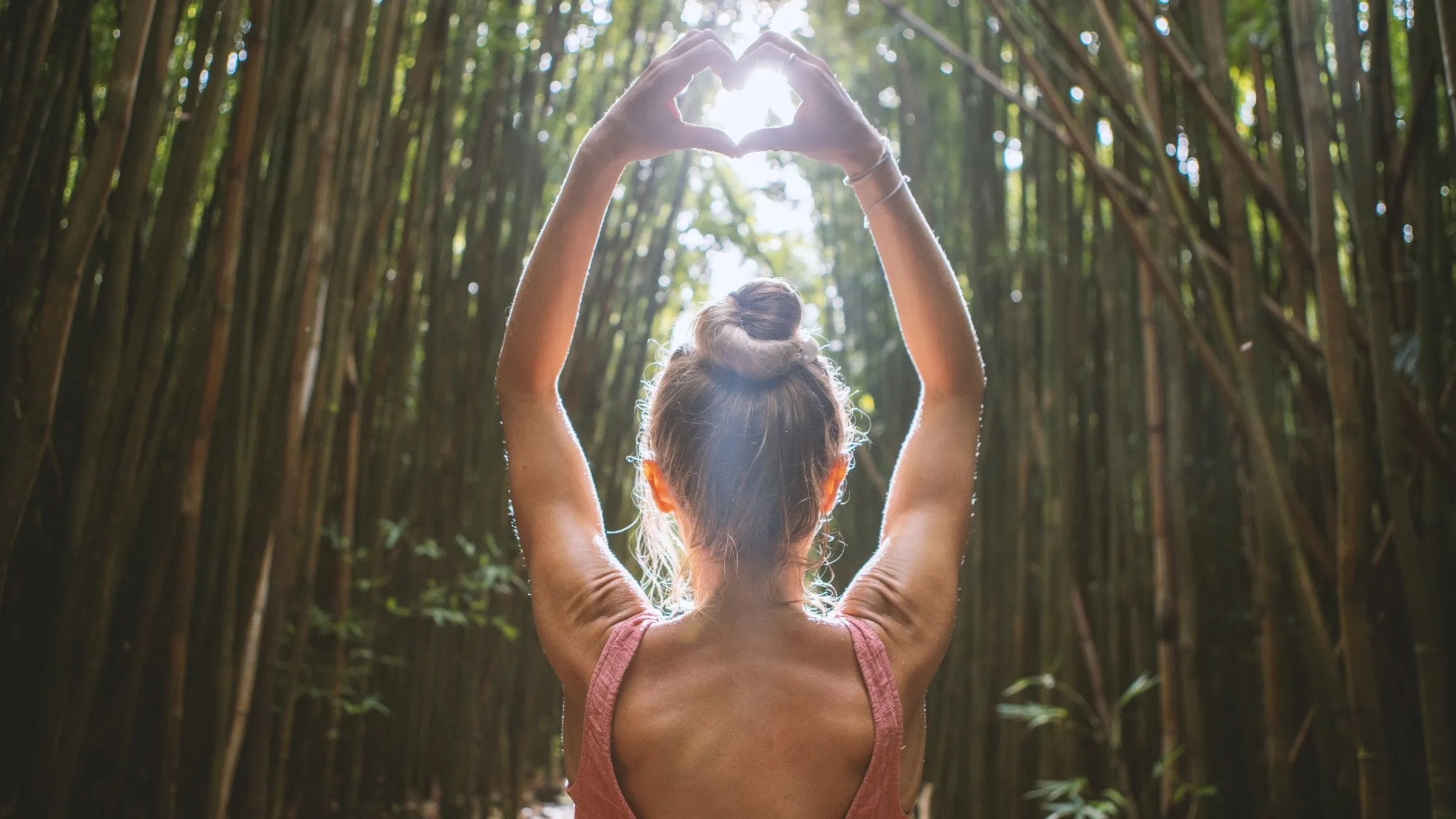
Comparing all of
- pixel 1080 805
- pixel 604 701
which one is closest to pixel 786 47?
pixel 604 701

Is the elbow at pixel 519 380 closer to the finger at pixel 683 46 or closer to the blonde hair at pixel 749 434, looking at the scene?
the blonde hair at pixel 749 434

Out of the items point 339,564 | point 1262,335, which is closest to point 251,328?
point 339,564

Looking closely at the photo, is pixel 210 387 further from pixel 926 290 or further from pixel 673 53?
pixel 926 290

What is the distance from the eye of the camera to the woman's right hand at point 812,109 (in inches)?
36.4

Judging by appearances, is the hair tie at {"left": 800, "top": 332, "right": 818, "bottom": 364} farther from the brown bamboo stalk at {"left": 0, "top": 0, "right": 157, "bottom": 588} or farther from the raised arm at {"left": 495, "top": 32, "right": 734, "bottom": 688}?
the brown bamboo stalk at {"left": 0, "top": 0, "right": 157, "bottom": 588}

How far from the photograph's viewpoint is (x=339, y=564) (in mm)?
2541

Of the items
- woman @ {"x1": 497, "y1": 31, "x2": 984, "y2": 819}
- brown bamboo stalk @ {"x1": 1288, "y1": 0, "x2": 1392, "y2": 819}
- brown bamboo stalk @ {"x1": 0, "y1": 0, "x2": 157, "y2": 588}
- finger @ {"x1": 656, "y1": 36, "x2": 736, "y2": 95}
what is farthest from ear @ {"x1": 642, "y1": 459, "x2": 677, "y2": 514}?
brown bamboo stalk @ {"x1": 1288, "y1": 0, "x2": 1392, "y2": 819}

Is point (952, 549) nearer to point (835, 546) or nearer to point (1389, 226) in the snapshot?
point (1389, 226)

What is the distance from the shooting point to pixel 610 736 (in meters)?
0.83

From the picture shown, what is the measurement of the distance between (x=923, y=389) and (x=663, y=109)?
13.7 inches

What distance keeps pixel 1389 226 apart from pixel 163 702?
203cm

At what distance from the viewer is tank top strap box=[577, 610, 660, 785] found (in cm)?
83

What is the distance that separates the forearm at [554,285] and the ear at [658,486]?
0.12 meters

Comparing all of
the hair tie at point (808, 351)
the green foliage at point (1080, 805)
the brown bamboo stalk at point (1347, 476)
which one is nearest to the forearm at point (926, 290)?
the hair tie at point (808, 351)
